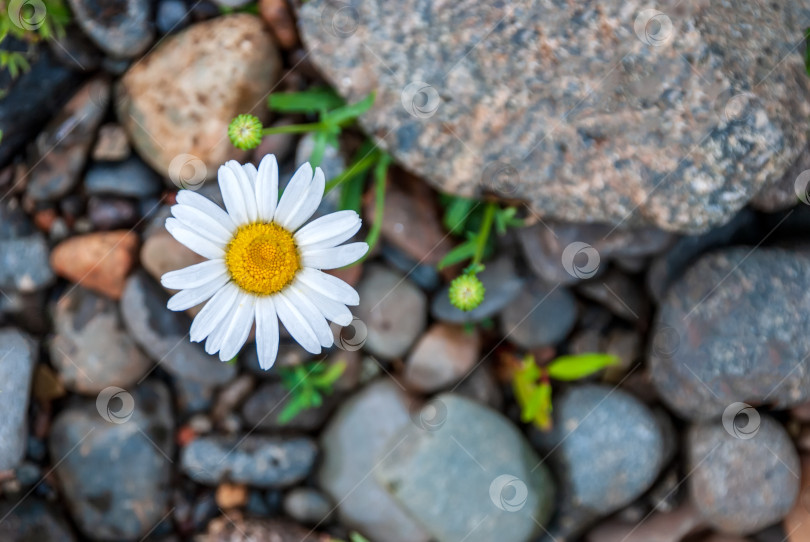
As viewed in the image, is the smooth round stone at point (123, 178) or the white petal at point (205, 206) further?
the smooth round stone at point (123, 178)

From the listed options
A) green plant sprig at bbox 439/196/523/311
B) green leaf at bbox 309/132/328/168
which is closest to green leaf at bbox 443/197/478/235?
green plant sprig at bbox 439/196/523/311

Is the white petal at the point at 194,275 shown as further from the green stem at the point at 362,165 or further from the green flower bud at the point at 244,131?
the green stem at the point at 362,165

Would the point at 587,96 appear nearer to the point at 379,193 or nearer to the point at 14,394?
the point at 379,193

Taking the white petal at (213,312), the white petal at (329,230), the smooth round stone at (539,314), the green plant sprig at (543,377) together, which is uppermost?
the white petal at (329,230)

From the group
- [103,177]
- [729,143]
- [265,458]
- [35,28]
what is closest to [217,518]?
[265,458]

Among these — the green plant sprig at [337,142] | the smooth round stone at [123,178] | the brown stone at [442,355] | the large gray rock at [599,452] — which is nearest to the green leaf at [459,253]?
the green plant sprig at [337,142]

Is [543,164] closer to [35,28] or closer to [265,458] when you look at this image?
[265,458]
